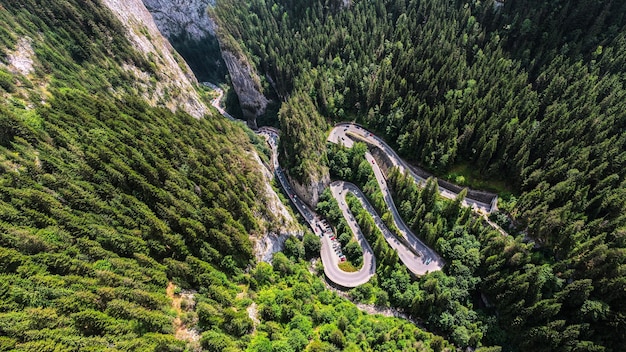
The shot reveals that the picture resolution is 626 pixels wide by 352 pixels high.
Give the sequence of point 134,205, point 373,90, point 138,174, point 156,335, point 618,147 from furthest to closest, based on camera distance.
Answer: point 373,90 < point 618,147 < point 138,174 < point 134,205 < point 156,335

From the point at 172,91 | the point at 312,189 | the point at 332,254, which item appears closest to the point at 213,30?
the point at 172,91

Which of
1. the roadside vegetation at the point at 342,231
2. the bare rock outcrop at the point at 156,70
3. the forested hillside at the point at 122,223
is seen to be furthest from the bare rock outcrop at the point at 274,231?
the bare rock outcrop at the point at 156,70

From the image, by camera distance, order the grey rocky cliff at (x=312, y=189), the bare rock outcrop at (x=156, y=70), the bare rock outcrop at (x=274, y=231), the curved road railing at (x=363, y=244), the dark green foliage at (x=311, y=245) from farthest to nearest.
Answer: the grey rocky cliff at (x=312, y=189)
the bare rock outcrop at (x=156, y=70)
the dark green foliage at (x=311, y=245)
the curved road railing at (x=363, y=244)
the bare rock outcrop at (x=274, y=231)

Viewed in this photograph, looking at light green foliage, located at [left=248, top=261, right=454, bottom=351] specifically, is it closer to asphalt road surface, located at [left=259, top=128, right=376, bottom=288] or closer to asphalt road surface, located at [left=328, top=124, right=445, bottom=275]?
asphalt road surface, located at [left=259, top=128, right=376, bottom=288]

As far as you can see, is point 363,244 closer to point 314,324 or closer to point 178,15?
point 314,324

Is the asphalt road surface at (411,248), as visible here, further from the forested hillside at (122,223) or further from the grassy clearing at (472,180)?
the grassy clearing at (472,180)

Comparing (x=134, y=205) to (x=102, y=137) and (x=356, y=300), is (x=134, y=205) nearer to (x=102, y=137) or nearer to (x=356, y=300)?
(x=102, y=137)

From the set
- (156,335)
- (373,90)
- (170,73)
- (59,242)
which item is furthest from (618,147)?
(170,73)
